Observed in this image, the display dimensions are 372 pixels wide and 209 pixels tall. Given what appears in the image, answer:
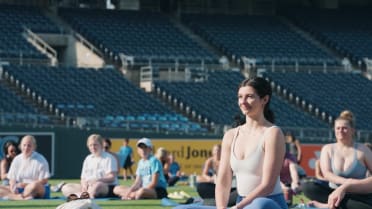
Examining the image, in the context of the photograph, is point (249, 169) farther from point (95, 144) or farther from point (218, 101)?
point (218, 101)

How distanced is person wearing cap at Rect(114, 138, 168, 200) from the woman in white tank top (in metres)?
9.83

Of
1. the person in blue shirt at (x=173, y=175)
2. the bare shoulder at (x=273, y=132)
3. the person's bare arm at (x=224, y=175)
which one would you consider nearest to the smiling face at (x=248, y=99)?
the bare shoulder at (x=273, y=132)

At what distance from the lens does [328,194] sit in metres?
Answer: 13.8

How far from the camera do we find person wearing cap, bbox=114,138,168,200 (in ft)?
63.0

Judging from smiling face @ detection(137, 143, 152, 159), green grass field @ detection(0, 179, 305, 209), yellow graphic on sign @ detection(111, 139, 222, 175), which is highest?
smiling face @ detection(137, 143, 152, 159)

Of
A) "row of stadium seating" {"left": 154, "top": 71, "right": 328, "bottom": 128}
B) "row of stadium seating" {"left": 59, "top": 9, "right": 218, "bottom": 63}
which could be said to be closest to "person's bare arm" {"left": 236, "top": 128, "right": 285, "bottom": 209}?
"row of stadium seating" {"left": 154, "top": 71, "right": 328, "bottom": 128}

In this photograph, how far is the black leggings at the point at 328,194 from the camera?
11.5 metres

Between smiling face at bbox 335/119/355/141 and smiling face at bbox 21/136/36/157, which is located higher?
smiling face at bbox 335/119/355/141

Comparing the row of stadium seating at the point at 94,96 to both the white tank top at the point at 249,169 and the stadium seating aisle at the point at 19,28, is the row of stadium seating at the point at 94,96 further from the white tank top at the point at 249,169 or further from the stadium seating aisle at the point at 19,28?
the white tank top at the point at 249,169

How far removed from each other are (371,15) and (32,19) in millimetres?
16164

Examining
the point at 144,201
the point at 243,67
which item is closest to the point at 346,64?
the point at 243,67

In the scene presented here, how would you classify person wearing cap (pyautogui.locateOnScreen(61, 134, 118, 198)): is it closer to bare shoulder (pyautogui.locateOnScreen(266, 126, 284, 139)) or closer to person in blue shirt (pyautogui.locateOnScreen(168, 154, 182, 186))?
person in blue shirt (pyautogui.locateOnScreen(168, 154, 182, 186))

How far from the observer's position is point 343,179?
40.0 feet

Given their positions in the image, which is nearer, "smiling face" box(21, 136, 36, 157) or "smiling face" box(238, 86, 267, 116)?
"smiling face" box(238, 86, 267, 116)
